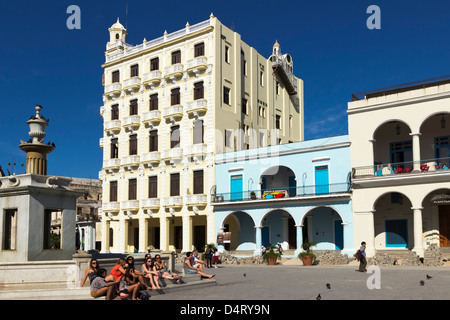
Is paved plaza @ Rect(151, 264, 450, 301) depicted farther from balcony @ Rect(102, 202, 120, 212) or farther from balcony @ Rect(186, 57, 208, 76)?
balcony @ Rect(102, 202, 120, 212)

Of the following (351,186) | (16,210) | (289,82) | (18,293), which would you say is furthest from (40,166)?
(289,82)

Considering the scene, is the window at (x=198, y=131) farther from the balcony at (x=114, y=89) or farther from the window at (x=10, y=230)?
the window at (x=10, y=230)

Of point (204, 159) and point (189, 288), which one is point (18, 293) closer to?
point (189, 288)

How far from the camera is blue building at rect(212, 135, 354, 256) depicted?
34562 mm

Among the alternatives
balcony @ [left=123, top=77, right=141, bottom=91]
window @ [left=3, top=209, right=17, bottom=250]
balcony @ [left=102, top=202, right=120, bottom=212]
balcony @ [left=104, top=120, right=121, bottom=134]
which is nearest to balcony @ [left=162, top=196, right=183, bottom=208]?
balcony @ [left=102, top=202, right=120, bottom=212]

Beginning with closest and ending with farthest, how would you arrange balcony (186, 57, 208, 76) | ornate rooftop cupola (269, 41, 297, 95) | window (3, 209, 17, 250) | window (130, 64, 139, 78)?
window (3, 209, 17, 250), balcony (186, 57, 208, 76), window (130, 64, 139, 78), ornate rooftop cupola (269, 41, 297, 95)

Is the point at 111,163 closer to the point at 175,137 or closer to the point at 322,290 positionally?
the point at 175,137

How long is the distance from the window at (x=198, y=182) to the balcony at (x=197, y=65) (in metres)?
8.46

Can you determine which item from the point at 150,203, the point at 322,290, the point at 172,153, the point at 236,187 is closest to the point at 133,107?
the point at 172,153

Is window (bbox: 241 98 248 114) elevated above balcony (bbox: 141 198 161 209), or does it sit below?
above

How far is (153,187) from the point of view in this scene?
148ft

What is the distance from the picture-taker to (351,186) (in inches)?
1320

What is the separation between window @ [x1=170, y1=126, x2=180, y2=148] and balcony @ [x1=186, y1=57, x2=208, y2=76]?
5.08 metres

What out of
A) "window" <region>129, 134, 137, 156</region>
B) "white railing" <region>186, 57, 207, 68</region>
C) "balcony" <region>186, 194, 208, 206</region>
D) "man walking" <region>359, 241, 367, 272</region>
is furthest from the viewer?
"window" <region>129, 134, 137, 156</region>
